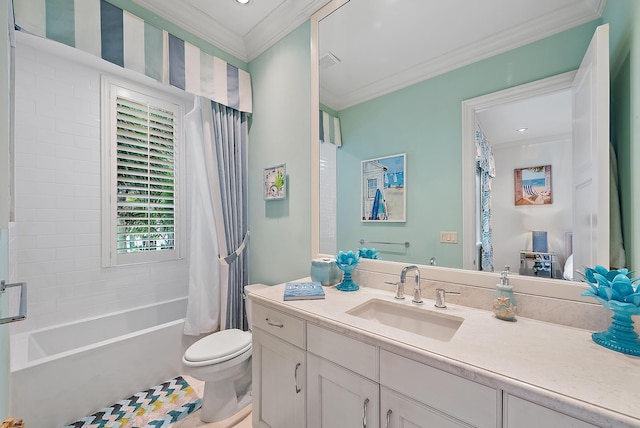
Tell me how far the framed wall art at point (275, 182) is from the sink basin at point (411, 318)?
109 centimetres

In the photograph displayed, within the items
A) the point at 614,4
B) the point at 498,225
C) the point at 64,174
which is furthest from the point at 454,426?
the point at 64,174

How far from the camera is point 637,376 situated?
2.21 feet

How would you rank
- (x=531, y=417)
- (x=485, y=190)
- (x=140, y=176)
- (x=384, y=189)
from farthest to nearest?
(x=140, y=176) < (x=384, y=189) < (x=485, y=190) < (x=531, y=417)

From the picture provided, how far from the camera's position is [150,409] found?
1.75 meters

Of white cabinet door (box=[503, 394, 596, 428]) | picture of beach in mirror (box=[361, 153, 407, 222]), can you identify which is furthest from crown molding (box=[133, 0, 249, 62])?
white cabinet door (box=[503, 394, 596, 428])

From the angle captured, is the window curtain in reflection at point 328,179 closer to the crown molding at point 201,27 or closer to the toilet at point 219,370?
the toilet at point 219,370

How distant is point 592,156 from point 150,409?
2717 mm

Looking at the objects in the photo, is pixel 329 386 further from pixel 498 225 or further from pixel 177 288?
pixel 177 288

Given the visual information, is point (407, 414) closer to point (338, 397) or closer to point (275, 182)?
point (338, 397)

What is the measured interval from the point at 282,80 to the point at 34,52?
1928mm

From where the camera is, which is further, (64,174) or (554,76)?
(64,174)

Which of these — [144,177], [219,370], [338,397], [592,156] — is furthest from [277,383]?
[144,177]

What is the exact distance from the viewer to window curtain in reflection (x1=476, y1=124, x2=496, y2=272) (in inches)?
44.8

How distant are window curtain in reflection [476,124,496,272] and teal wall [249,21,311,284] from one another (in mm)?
1070
